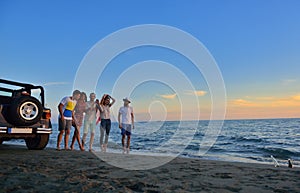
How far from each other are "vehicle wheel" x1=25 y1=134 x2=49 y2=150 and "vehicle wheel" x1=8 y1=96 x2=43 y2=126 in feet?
3.00

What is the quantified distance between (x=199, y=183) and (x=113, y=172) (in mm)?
1460

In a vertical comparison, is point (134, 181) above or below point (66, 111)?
below

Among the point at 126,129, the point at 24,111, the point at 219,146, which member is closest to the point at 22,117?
the point at 24,111

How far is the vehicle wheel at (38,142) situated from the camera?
22.7ft

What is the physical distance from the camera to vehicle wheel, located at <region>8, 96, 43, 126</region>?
5.77 m

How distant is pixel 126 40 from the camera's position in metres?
7.63

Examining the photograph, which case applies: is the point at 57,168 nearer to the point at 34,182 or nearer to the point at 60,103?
the point at 34,182

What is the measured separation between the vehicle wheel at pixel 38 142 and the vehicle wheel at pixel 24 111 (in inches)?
36.0

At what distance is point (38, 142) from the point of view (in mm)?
7105

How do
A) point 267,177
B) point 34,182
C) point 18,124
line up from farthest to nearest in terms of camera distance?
point 18,124, point 267,177, point 34,182

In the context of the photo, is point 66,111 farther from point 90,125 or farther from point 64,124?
point 90,125

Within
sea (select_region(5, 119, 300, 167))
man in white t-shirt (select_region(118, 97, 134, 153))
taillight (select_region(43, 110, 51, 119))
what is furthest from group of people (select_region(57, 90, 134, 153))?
taillight (select_region(43, 110, 51, 119))

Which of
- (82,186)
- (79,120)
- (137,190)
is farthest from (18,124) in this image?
(137,190)

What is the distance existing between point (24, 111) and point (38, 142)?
159 cm
